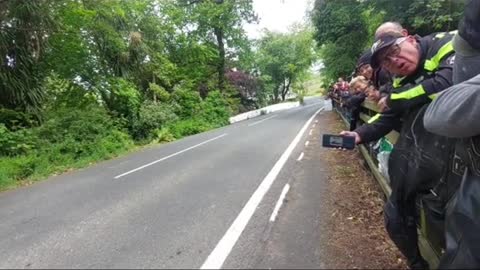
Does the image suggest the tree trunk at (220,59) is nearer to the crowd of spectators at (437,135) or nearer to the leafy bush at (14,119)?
the leafy bush at (14,119)

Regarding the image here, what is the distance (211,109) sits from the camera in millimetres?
27781

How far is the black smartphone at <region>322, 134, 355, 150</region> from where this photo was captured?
3.41m

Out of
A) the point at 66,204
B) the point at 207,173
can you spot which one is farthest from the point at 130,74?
the point at 66,204

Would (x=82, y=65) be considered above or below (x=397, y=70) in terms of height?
above

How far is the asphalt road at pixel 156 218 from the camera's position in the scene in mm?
4074

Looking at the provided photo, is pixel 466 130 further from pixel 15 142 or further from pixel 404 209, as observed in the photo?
pixel 15 142

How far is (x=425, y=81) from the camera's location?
276 centimetres

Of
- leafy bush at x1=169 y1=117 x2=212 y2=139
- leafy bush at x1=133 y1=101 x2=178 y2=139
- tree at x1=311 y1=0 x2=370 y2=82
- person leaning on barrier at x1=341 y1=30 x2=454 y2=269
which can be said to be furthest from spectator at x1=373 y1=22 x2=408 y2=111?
leafy bush at x1=169 y1=117 x2=212 y2=139

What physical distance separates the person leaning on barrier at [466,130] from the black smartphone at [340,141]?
1.37 m

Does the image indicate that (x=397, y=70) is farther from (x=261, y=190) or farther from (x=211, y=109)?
(x=211, y=109)

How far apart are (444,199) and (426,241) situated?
1.06 m

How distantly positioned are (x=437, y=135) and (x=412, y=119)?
404 millimetres

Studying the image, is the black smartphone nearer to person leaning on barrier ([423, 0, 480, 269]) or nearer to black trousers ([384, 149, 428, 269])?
black trousers ([384, 149, 428, 269])

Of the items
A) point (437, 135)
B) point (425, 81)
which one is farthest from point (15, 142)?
point (437, 135)
